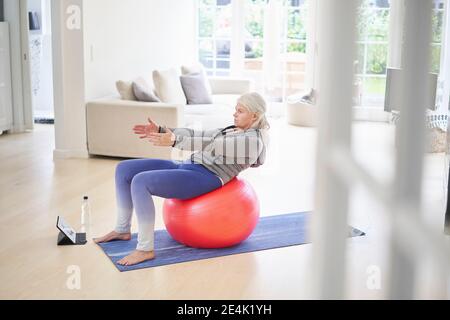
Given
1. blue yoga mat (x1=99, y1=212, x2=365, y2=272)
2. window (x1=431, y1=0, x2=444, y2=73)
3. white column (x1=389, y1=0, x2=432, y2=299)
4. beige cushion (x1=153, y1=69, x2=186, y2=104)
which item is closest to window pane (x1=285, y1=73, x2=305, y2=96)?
beige cushion (x1=153, y1=69, x2=186, y2=104)

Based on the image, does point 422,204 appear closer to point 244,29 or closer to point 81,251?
point 81,251

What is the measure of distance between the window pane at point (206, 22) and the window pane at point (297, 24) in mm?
1195

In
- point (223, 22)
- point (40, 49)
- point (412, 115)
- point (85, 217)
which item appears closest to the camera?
point (412, 115)

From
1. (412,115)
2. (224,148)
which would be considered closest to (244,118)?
(224,148)

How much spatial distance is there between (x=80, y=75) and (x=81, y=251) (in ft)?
9.76

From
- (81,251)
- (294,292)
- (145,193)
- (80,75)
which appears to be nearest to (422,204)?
(294,292)

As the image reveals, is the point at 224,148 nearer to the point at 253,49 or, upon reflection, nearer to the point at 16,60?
the point at 16,60

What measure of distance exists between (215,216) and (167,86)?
3656 millimetres

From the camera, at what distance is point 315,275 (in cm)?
97

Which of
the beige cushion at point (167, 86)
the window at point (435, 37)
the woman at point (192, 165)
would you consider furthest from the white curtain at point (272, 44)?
the window at point (435, 37)

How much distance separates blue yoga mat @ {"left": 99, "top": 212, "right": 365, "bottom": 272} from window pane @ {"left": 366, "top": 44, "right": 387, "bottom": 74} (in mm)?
2158

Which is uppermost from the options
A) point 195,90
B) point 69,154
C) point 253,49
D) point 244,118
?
point 253,49

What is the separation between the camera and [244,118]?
362cm

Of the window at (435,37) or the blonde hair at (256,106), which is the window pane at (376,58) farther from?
the blonde hair at (256,106)
